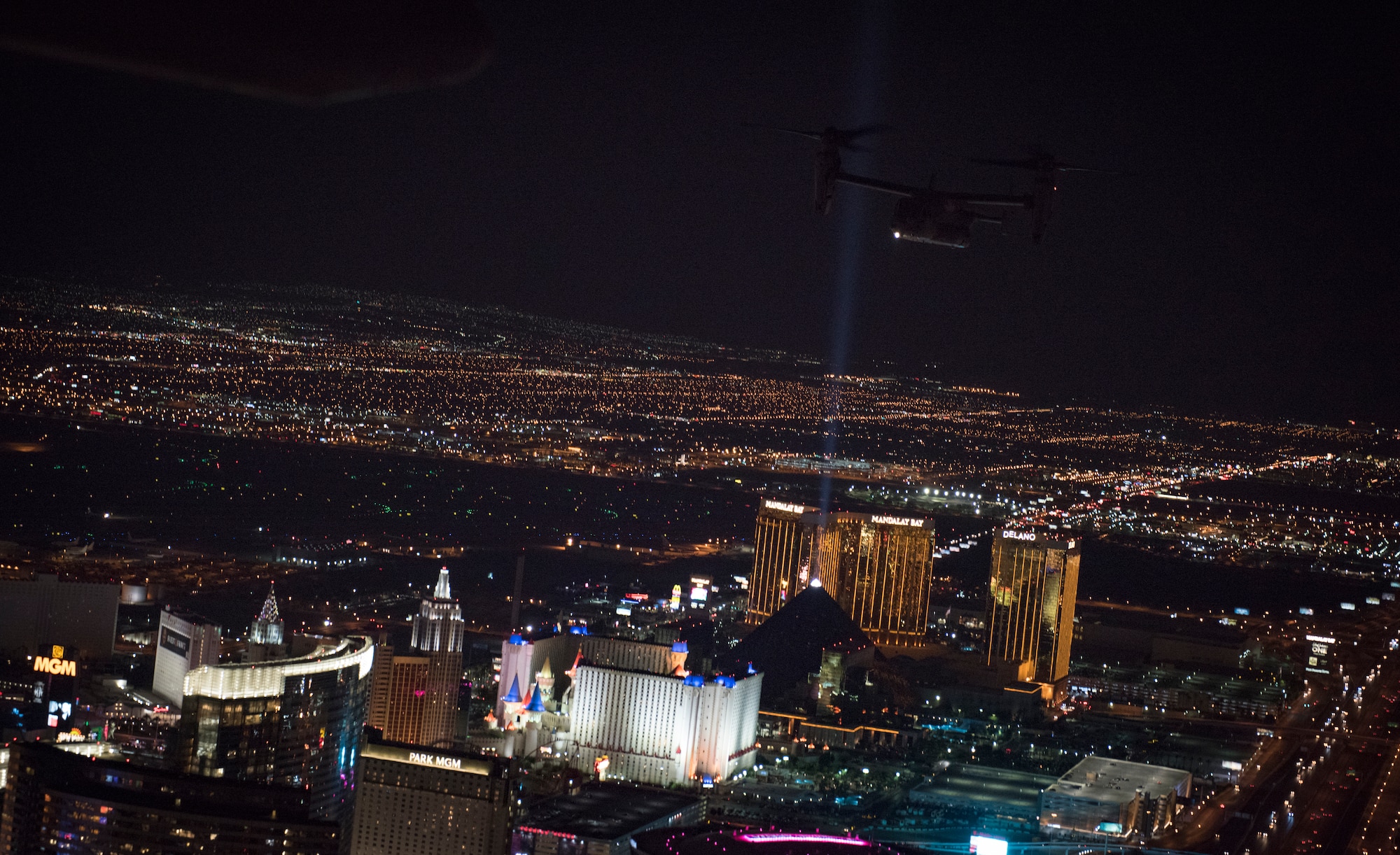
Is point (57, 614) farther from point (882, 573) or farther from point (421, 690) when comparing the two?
point (882, 573)

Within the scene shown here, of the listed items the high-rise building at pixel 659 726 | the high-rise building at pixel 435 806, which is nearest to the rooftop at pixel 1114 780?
the high-rise building at pixel 659 726

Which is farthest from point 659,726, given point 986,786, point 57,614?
point 57,614

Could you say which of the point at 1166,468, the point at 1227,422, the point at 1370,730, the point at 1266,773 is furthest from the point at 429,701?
the point at 1166,468

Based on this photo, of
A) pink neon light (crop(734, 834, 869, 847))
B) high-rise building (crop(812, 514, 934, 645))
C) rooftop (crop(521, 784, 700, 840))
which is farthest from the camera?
high-rise building (crop(812, 514, 934, 645))

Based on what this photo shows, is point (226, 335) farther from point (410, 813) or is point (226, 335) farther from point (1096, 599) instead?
point (1096, 599)

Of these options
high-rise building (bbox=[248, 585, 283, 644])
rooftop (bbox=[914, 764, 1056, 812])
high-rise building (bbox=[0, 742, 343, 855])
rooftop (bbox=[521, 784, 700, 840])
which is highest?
high-rise building (bbox=[248, 585, 283, 644])

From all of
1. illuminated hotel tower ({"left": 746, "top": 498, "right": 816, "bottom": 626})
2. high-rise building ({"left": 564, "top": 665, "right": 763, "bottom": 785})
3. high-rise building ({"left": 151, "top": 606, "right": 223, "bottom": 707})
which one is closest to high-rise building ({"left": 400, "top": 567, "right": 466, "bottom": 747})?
high-rise building ({"left": 564, "top": 665, "right": 763, "bottom": 785})

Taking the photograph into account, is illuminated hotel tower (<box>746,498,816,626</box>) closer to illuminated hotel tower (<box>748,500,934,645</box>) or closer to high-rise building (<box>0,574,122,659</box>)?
illuminated hotel tower (<box>748,500,934,645</box>)
